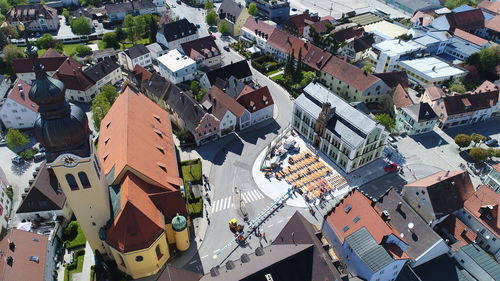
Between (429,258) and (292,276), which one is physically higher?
(292,276)

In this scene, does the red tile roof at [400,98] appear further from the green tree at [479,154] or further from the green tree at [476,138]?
the green tree at [479,154]

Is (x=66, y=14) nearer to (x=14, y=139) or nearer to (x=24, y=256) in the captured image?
(x=14, y=139)

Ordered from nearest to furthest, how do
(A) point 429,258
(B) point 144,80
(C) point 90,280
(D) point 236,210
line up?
(C) point 90,280
(A) point 429,258
(D) point 236,210
(B) point 144,80

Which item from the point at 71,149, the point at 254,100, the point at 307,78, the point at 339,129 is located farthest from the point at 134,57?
the point at 71,149

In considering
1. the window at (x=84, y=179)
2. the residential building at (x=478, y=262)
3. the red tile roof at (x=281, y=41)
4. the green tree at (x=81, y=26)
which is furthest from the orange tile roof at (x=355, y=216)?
the green tree at (x=81, y=26)

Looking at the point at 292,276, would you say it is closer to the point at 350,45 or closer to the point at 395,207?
the point at 395,207

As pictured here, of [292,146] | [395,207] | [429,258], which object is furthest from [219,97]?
[429,258]
